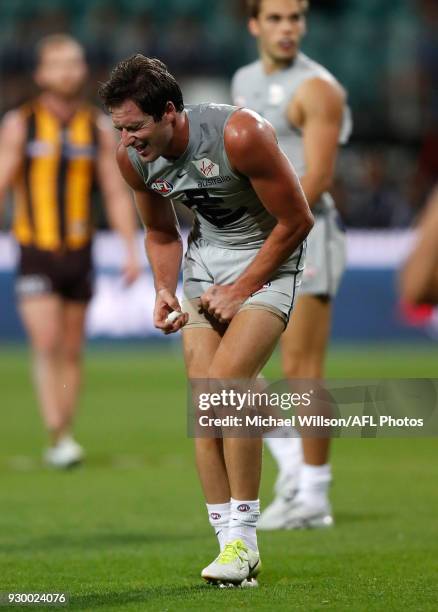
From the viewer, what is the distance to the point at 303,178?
6.44 metres

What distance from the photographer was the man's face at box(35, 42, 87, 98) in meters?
9.07

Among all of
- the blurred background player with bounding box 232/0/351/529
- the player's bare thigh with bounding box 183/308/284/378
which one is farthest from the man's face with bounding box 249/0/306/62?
the player's bare thigh with bounding box 183/308/284/378

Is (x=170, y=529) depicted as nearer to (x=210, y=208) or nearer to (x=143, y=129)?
(x=210, y=208)

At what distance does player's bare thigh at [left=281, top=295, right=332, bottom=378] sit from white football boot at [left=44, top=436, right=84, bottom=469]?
2.52 m

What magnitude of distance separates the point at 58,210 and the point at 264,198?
15.6 feet

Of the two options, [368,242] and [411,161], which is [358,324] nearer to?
[368,242]

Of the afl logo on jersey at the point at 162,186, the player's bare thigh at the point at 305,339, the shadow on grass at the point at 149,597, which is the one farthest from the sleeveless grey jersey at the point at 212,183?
the player's bare thigh at the point at 305,339

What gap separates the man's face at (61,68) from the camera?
29.8 feet

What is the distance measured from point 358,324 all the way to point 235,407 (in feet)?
41.7

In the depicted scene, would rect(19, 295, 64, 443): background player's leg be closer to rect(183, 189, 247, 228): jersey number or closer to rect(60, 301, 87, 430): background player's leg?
rect(60, 301, 87, 430): background player's leg

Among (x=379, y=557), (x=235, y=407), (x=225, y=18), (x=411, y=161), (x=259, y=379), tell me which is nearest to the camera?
(x=235, y=407)

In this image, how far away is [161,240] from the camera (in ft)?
17.4

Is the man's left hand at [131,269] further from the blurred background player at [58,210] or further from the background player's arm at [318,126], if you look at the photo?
the background player's arm at [318,126]

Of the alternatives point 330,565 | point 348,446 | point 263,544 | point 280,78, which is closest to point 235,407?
point 330,565
